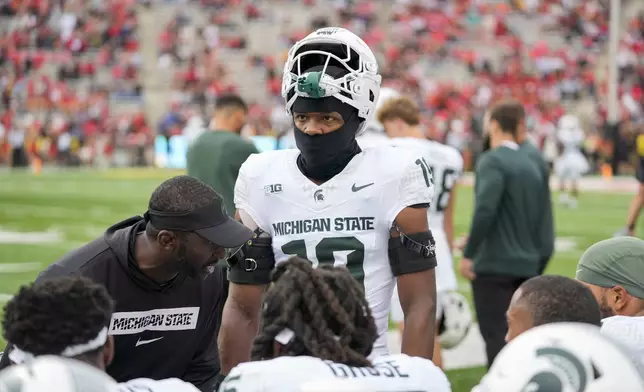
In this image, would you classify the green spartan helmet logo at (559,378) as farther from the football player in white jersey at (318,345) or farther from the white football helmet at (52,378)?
the white football helmet at (52,378)

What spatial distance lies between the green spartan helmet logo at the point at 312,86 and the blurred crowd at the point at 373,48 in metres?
27.1

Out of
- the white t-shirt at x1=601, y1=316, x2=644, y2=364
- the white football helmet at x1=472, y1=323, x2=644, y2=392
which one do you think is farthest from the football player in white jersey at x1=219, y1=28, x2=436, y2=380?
the white football helmet at x1=472, y1=323, x2=644, y2=392

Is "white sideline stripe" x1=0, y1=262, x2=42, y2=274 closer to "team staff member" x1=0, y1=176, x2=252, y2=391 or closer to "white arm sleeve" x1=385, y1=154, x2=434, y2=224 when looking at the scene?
"team staff member" x1=0, y1=176, x2=252, y2=391

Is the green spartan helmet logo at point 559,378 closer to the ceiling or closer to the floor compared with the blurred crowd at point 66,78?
closer to the ceiling

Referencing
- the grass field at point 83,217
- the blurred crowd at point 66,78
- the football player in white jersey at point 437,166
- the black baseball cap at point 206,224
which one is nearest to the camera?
the black baseball cap at point 206,224

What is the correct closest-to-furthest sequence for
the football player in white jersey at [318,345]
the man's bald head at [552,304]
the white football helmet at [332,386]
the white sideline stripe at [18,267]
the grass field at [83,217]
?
1. the white football helmet at [332,386]
2. the football player in white jersey at [318,345]
3. the man's bald head at [552,304]
4. the white sideline stripe at [18,267]
5. the grass field at [83,217]

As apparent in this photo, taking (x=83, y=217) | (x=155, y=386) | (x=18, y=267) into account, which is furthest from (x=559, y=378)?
(x=83, y=217)

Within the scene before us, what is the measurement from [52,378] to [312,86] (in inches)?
63.5

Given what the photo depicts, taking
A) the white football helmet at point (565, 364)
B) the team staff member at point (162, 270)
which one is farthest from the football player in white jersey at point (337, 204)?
the white football helmet at point (565, 364)

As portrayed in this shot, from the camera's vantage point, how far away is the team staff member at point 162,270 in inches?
136

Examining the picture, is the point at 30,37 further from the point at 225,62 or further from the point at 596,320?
the point at 596,320

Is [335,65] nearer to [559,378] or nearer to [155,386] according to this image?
[155,386]

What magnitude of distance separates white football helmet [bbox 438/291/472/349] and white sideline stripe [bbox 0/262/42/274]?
6.30m

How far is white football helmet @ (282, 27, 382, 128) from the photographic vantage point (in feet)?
11.7
